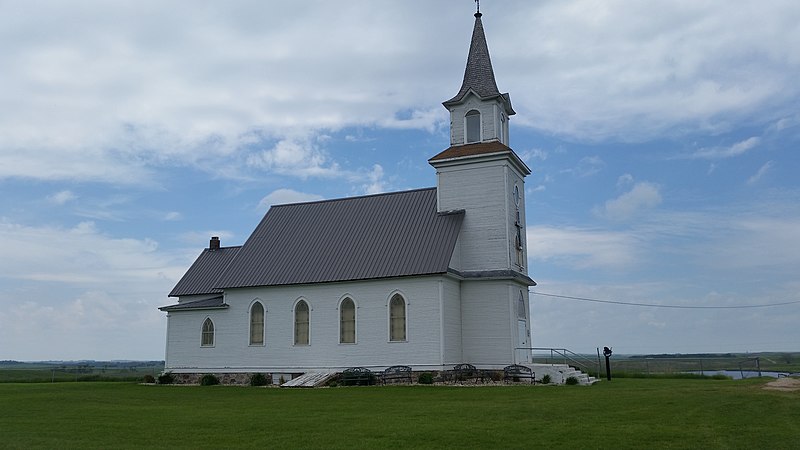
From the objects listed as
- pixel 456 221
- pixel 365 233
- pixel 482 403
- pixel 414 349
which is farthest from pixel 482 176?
pixel 482 403

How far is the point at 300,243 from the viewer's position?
41.2 meters

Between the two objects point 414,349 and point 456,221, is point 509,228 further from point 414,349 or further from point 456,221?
point 414,349

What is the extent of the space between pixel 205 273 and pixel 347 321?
47.6 feet

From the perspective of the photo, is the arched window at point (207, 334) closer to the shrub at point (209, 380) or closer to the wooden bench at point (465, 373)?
the shrub at point (209, 380)

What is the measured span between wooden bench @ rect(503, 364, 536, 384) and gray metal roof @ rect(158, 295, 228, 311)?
1655cm

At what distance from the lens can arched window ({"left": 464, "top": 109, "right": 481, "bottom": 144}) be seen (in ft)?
130

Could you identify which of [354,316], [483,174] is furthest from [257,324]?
[483,174]

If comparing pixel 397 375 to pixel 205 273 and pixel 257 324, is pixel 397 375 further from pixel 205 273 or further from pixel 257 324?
pixel 205 273

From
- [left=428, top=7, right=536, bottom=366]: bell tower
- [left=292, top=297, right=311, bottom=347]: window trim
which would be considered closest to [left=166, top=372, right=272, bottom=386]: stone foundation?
[left=292, top=297, right=311, bottom=347]: window trim

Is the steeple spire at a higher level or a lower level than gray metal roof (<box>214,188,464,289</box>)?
higher

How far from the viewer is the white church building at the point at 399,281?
35.4 metres

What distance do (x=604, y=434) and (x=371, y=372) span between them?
69.2 ft

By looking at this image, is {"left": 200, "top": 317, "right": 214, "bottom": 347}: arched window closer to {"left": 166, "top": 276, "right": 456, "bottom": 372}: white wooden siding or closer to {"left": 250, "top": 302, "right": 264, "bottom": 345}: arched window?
{"left": 166, "top": 276, "right": 456, "bottom": 372}: white wooden siding

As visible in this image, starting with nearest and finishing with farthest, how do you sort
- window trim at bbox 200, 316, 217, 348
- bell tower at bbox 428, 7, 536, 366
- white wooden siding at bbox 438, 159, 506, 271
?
1. bell tower at bbox 428, 7, 536, 366
2. white wooden siding at bbox 438, 159, 506, 271
3. window trim at bbox 200, 316, 217, 348
